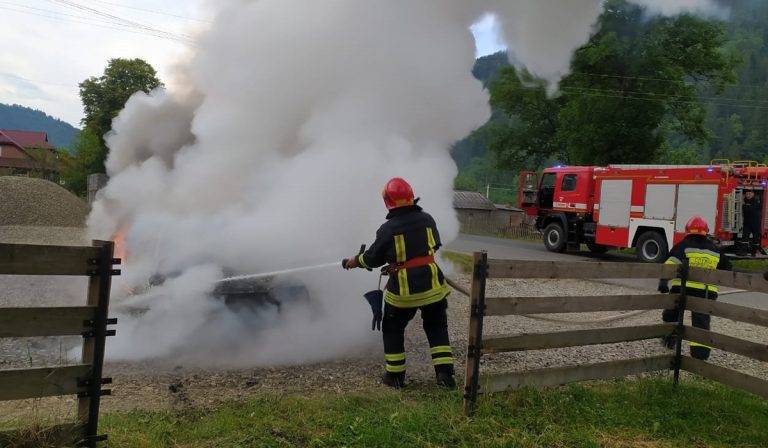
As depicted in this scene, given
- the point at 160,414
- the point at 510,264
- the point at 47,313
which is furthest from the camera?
the point at 510,264

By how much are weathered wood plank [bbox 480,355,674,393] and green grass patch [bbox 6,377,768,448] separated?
0.10m

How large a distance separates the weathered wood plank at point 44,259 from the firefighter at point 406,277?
2.31 meters

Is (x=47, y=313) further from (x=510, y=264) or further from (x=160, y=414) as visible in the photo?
(x=510, y=264)

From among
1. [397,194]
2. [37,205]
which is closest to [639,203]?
[397,194]

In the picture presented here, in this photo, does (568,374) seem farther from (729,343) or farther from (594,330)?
(729,343)

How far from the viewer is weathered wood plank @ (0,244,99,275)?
2.86m

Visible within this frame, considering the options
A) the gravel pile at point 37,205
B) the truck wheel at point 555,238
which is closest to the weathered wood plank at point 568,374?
the truck wheel at point 555,238

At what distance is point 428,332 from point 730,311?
2.53m

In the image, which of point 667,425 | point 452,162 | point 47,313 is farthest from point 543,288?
point 47,313

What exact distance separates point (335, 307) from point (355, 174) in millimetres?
1649

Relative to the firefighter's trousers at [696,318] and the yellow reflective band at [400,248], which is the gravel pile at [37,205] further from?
the firefighter's trousers at [696,318]

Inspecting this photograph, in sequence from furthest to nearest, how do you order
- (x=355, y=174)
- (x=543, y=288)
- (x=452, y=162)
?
(x=543, y=288) → (x=452, y=162) → (x=355, y=174)

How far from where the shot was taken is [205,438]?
342cm

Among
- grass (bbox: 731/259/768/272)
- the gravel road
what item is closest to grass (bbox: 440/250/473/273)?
the gravel road
